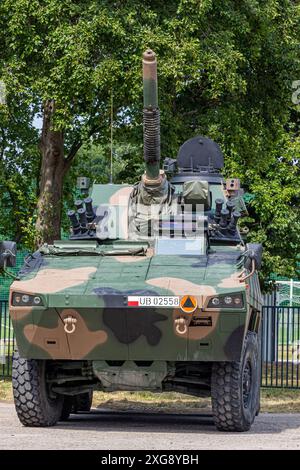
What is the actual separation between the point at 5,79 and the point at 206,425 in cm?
911

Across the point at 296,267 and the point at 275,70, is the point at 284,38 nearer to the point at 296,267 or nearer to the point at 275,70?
the point at 275,70

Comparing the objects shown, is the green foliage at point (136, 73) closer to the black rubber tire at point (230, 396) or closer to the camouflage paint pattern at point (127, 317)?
the camouflage paint pattern at point (127, 317)

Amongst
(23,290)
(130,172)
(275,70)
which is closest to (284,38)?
(275,70)

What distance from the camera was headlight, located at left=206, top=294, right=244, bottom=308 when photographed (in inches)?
491

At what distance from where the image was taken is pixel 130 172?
24.3 meters

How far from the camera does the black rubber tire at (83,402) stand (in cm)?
1572

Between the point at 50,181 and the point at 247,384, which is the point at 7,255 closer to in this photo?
the point at 247,384

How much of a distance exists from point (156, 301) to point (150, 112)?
94.6 inches

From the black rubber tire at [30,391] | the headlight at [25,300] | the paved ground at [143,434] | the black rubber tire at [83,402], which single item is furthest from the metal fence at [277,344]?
the headlight at [25,300]

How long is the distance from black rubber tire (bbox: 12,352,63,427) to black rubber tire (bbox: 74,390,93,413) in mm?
2131

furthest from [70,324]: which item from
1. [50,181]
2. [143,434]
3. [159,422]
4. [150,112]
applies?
[50,181]

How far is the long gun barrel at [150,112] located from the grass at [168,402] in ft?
14.6

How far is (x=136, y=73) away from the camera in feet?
69.3

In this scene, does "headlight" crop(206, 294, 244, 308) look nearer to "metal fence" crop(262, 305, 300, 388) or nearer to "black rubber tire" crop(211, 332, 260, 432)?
"black rubber tire" crop(211, 332, 260, 432)
